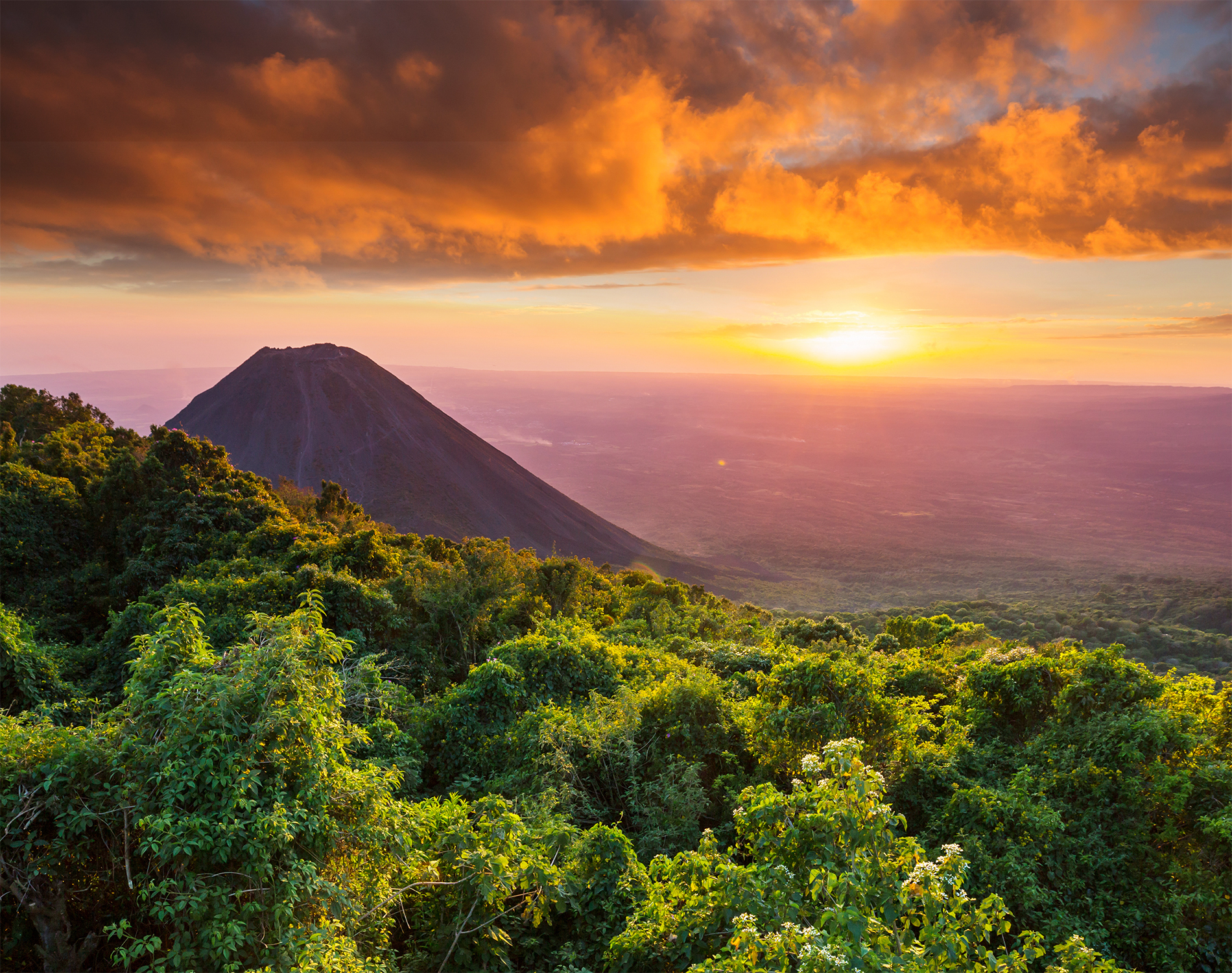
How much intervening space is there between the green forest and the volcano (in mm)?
60789

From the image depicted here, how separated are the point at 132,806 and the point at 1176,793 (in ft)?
40.4

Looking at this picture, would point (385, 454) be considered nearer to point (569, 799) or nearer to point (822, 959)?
point (569, 799)

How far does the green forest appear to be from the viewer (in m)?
4.93

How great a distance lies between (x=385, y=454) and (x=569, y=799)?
86279 millimetres

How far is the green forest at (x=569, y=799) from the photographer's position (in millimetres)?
4934

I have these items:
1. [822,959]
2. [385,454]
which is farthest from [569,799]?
[385,454]

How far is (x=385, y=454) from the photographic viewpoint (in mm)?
89625

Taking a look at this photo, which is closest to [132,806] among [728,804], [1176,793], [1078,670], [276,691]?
[276,691]

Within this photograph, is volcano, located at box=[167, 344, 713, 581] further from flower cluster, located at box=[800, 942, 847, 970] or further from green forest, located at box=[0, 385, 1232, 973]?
flower cluster, located at box=[800, 942, 847, 970]

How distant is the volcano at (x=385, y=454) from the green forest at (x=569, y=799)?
199 ft

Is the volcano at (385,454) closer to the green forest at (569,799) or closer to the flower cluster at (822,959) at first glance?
the green forest at (569,799)

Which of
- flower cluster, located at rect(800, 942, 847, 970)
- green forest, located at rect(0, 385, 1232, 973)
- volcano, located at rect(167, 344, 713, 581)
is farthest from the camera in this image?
volcano, located at rect(167, 344, 713, 581)

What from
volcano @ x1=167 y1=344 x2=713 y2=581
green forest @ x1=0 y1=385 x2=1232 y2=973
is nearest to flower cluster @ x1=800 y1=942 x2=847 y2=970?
green forest @ x1=0 y1=385 x2=1232 y2=973

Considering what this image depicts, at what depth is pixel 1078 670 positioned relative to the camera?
422 inches
